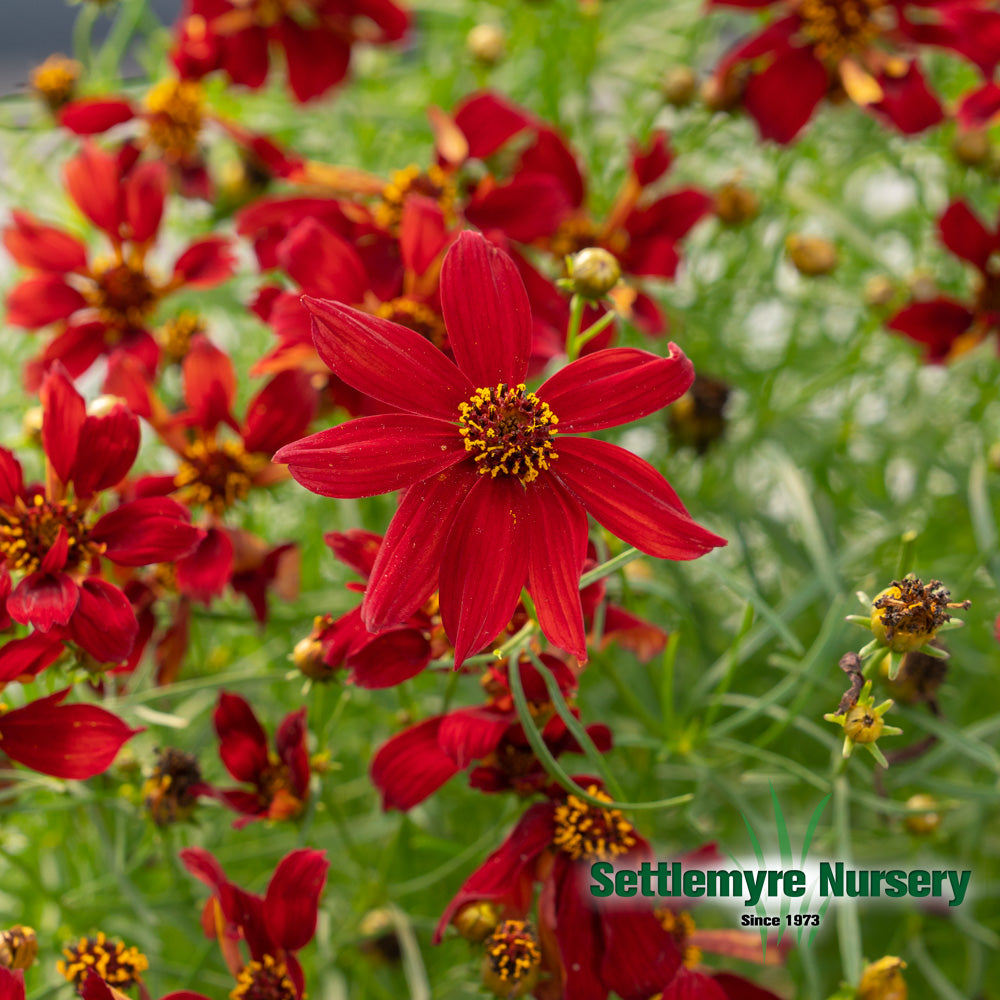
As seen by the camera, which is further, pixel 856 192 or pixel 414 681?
pixel 856 192

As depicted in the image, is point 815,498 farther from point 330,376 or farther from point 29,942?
point 29,942

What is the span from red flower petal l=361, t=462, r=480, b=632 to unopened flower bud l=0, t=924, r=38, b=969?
22 centimetres

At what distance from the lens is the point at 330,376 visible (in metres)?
0.61

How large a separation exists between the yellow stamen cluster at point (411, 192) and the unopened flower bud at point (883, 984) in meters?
0.48

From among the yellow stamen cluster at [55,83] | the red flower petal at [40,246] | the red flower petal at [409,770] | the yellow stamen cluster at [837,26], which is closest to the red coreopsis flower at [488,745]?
the red flower petal at [409,770]

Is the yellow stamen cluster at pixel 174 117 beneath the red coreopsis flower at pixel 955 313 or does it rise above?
above

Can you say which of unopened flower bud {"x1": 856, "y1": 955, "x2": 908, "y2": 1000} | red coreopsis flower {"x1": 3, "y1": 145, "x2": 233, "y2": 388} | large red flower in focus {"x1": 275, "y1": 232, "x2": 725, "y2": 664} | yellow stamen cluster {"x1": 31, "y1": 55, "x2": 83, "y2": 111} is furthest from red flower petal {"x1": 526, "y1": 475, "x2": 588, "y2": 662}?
yellow stamen cluster {"x1": 31, "y1": 55, "x2": 83, "y2": 111}

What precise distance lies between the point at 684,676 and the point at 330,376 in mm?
365

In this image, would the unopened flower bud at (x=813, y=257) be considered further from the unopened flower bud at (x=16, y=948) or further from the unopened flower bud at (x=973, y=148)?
the unopened flower bud at (x=16, y=948)

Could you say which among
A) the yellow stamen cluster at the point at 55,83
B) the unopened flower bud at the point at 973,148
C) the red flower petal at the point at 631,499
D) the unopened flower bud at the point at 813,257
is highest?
the yellow stamen cluster at the point at 55,83

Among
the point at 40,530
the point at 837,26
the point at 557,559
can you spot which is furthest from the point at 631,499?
the point at 837,26

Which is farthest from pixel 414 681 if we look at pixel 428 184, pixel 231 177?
pixel 231 177

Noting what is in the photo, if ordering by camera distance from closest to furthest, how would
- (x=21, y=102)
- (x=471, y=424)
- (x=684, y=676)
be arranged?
→ 1. (x=471, y=424)
2. (x=684, y=676)
3. (x=21, y=102)

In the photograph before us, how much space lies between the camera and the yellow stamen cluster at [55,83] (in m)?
0.95
